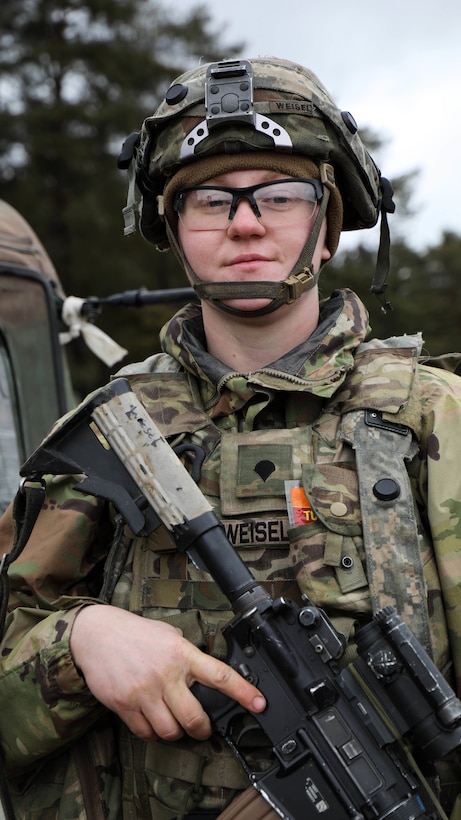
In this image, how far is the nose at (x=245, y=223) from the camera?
2.55m

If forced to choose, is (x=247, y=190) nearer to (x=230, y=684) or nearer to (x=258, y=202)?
(x=258, y=202)

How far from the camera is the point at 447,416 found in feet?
8.13

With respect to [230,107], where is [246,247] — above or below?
below

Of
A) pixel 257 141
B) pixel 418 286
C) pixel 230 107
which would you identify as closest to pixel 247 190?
pixel 257 141

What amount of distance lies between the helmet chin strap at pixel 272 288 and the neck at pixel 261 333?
6 centimetres

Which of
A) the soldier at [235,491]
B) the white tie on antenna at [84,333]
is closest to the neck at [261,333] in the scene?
the soldier at [235,491]

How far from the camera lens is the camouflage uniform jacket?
7.75 ft

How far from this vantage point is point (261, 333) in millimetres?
2721

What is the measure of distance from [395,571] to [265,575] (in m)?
0.32

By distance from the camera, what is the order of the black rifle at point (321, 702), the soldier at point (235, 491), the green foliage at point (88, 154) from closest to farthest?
the black rifle at point (321, 702) → the soldier at point (235, 491) → the green foliage at point (88, 154)

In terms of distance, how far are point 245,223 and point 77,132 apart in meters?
14.4

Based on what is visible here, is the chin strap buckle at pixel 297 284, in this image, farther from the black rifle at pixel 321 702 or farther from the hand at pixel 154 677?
the hand at pixel 154 677

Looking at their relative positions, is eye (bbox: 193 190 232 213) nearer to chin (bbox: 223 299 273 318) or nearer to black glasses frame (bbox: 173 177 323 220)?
black glasses frame (bbox: 173 177 323 220)

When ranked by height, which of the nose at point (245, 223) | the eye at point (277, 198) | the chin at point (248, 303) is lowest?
the chin at point (248, 303)
